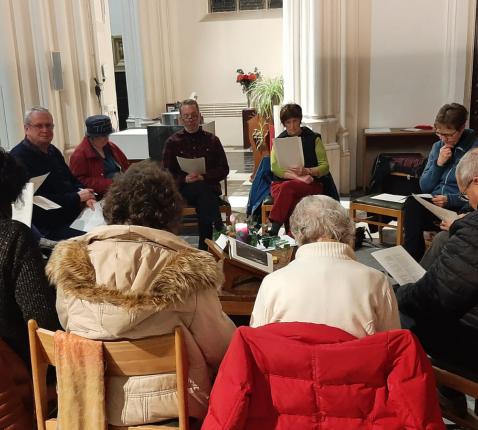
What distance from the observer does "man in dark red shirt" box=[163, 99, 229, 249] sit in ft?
14.0

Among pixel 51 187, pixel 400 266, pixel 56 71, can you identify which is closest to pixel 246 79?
pixel 56 71

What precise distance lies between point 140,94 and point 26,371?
25.2 feet

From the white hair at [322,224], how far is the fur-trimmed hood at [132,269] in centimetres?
34

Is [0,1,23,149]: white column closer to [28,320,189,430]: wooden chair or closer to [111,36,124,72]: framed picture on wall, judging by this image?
[28,320,189,430]: wooden chair

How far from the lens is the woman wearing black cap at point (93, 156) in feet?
12.7

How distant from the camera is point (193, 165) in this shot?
425cm

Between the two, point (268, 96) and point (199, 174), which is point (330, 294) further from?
point (268, 96)

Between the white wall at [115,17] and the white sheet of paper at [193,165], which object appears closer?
the white sheet of paper at [193,165]

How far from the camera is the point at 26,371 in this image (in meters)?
1.66

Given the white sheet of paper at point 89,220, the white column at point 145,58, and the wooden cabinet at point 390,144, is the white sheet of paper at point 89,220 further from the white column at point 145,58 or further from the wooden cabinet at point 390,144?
the white column at point 145,58

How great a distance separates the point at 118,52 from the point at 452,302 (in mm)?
10217

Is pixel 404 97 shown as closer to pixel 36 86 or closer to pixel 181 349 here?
pixel 36 86

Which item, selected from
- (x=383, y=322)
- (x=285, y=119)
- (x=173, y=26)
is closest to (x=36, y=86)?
(x=285, y=119)

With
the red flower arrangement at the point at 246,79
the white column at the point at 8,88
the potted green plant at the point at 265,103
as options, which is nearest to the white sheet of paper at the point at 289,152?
the white column at the point at 8,88
